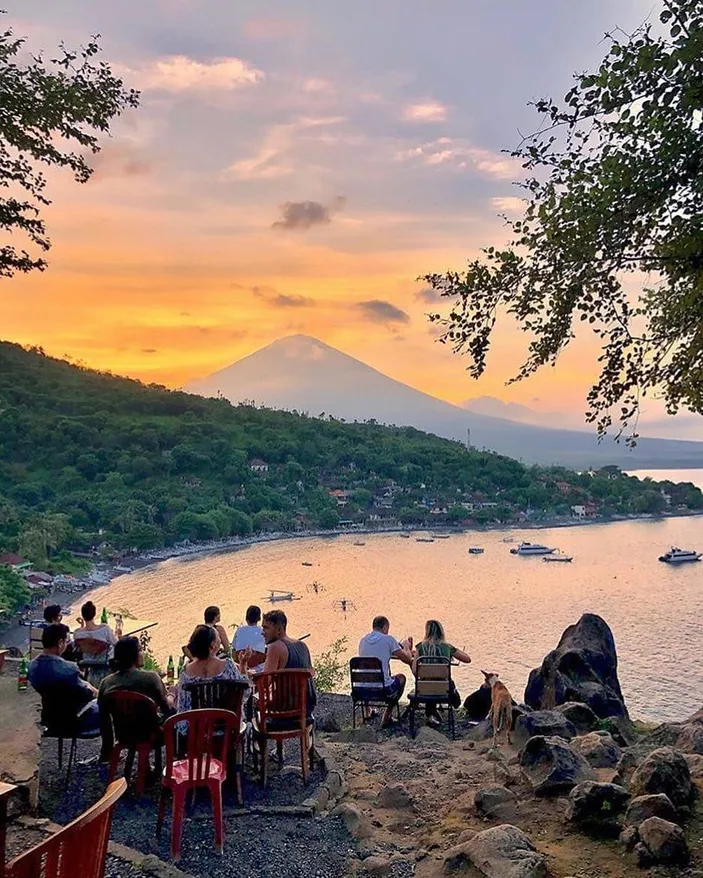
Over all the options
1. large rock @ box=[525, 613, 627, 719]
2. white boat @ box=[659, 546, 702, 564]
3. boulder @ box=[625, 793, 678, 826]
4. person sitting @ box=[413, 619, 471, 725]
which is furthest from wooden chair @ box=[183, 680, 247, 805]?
white boat @ box=[659, 546, 702, 564]

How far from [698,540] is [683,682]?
47.4 meters

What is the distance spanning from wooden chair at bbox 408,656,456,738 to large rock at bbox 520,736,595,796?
198 centimetres

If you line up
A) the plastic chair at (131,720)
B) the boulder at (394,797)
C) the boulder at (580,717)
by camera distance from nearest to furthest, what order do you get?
the plastic chair at (131,720) < the boulder at (394,797) < the boulder at (580,717)

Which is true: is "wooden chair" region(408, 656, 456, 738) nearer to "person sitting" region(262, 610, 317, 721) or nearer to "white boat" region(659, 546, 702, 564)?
"person sitting" region(262, 610, 317, 721)

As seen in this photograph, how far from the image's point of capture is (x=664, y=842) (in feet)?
10.7

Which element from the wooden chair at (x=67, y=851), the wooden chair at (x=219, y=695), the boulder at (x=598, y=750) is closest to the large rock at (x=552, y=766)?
the boulder at (x=598, y=750)

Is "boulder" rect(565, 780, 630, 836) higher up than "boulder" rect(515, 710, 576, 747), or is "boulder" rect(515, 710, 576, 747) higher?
"boulder" rect(565, 780, 630, 836)

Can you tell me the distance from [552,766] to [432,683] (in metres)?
2.41

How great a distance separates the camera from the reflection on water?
2900 centimetres

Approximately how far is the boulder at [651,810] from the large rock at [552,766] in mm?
548

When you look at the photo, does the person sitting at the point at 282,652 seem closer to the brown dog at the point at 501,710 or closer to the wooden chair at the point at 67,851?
the brown dog at the point at 501,710

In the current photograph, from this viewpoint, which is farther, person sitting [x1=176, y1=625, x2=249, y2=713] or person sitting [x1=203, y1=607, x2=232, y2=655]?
person sitting [x1=203, y1=607, x2=232, y2=655]

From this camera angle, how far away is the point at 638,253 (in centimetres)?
369

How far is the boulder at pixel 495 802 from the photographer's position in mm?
A: 4088
